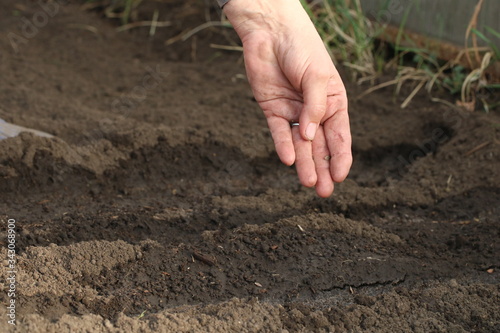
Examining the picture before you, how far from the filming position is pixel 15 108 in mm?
3328

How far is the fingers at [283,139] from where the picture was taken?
6.84ft

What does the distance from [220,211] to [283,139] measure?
49 cm

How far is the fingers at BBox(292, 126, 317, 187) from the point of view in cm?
207

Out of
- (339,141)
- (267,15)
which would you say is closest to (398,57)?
(267,15)

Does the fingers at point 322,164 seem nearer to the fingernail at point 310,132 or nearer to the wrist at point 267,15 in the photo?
the fingernail at point 310,132

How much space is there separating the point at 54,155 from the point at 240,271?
115 centimetres

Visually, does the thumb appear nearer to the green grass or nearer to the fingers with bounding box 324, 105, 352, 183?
the fingers with bounding box 324, 105, 352, 183

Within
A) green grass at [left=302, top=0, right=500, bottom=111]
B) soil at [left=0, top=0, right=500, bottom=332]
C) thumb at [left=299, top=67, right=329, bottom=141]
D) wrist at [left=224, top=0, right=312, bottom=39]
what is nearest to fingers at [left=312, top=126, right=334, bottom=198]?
thumb at [left=299, top=67, right=329, bottom=141]

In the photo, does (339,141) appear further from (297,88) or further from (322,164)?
(297,88)

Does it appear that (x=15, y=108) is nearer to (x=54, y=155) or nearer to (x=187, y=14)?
(x=54, y=155)

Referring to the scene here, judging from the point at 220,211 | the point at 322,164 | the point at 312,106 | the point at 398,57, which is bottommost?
the point at 398,57

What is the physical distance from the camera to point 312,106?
6.77 ft

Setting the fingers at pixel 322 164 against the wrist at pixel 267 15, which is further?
the wrist at pixel 267 15

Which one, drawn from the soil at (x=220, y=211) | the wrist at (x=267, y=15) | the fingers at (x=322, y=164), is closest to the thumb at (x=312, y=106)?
the fingers at (x=322, y=164)
